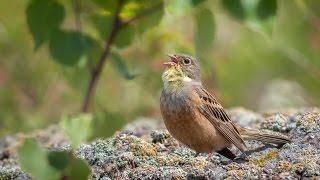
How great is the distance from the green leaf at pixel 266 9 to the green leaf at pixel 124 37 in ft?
3.87

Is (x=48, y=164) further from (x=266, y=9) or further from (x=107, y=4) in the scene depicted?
(x=107, y=4)

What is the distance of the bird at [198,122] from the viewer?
18.0 ft

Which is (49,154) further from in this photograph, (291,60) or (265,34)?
(291,60)

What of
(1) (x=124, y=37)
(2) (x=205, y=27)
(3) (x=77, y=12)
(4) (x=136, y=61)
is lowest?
(2) (x=205, y=27)

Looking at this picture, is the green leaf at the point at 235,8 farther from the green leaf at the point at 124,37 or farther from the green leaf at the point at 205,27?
the green leaf at the point at 124,37

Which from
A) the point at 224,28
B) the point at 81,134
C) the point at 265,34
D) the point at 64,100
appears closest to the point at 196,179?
the point at 265,34

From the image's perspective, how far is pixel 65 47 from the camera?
422 cm

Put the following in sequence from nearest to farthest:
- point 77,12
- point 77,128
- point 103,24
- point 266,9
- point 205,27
Answer: point 77,128, point 266,9, point 205,27, point 77,12, point 103,24

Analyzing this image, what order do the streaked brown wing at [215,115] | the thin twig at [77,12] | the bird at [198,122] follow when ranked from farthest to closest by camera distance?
the streaked brown wing at [215,115] < the bird at [198,122] < the thin twig at [77,12]

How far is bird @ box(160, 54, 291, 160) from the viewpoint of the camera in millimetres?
5473

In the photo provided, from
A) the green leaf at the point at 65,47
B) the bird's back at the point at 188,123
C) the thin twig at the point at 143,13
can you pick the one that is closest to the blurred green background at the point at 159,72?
the bird's back at the point at 188,123

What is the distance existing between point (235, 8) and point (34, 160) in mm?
Answer: 1270

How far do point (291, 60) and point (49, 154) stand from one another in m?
6.50

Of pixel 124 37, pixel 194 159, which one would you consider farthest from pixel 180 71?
pixel 124 37
